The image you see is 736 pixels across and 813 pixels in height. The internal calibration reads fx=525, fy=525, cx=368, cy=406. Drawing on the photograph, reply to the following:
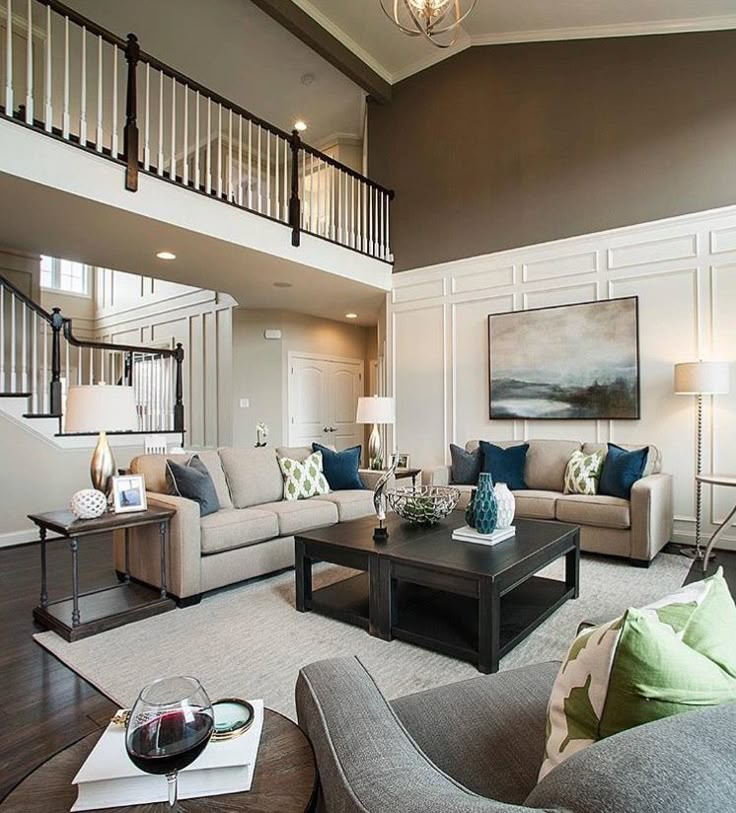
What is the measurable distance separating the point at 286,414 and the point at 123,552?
425cm

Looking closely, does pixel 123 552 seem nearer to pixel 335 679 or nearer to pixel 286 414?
pixel 335 679

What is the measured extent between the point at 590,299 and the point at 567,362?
653 millimetres

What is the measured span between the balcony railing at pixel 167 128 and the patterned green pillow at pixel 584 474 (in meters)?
3.40

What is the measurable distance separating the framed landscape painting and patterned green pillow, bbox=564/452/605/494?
0.71 m

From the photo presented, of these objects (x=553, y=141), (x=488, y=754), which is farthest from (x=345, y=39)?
(x=488, y=754)

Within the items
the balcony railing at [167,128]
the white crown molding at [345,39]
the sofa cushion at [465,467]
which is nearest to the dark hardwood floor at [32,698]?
the sofa cushion at [465,467]

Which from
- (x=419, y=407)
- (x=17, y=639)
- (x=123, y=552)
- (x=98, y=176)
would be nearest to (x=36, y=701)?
(x=17, y=639)

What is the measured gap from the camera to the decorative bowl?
3.30 meters

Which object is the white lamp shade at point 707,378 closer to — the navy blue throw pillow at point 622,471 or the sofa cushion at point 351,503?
the navy blue throw pillow at point 622,471

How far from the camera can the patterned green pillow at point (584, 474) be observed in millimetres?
4453

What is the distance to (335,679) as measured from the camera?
1.12 metres

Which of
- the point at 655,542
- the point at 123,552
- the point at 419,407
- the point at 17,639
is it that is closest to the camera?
the point at 17,639

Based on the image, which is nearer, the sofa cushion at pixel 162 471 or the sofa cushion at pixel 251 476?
the sofa cushion at pixel 162 471

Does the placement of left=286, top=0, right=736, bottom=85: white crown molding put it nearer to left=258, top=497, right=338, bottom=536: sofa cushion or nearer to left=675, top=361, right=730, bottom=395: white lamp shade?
left=675, top=361, right=730, bottom=395: white lamp shade
